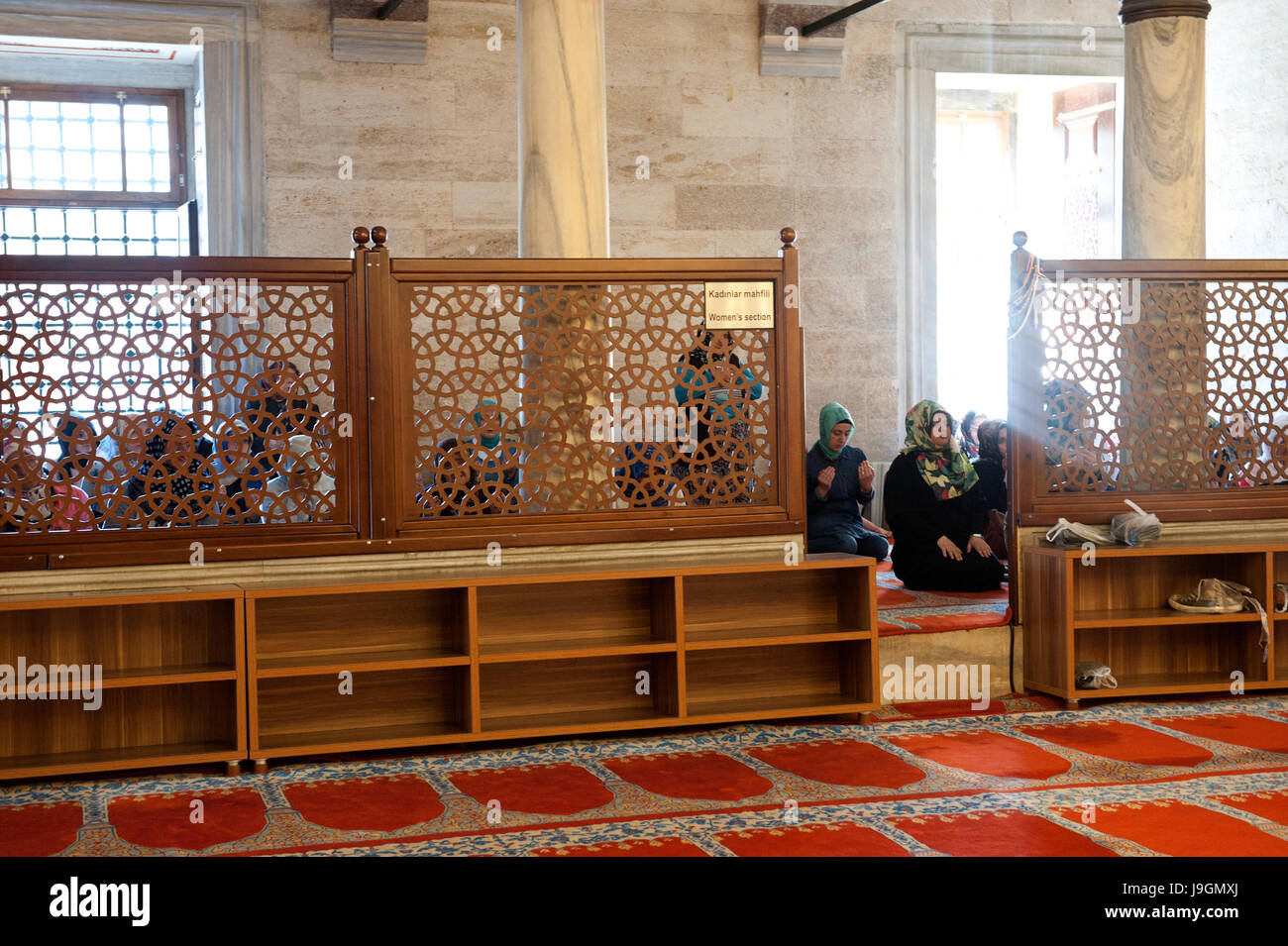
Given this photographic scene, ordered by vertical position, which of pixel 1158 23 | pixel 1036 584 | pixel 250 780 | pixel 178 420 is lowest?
pixel 250 780

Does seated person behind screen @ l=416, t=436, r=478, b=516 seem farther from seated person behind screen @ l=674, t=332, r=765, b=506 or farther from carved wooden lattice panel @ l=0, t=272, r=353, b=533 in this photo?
seated person behind screen @ l=674, t=332, r=765, b=506

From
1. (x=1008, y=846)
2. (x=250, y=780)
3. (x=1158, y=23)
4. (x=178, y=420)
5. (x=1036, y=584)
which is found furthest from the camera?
(x=1158, y=23)

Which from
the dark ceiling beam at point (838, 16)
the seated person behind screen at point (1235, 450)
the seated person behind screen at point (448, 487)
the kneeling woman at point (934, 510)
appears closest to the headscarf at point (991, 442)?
the kneeling woman at point (934, 510)

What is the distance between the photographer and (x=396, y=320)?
468cm

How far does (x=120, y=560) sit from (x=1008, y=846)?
287 centimetres

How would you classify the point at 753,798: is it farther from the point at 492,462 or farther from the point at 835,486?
the point at 835,486

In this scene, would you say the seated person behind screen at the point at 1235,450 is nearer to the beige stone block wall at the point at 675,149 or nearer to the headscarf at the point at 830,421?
the headscarf at the point at 830,421

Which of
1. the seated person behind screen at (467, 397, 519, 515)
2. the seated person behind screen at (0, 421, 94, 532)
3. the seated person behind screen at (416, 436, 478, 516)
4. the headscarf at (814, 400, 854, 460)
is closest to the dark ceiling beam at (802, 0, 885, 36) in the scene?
the headscarf at (814, 400, 854, 460)

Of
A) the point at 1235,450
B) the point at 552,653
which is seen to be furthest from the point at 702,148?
the point at 552,653

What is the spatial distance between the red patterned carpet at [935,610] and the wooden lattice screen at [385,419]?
0.76 meters

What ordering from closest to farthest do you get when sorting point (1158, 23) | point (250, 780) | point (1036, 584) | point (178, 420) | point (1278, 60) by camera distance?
point (250, 780), point (178, 420), point (1036, 584), point (1158, 23), point (1278, 60)

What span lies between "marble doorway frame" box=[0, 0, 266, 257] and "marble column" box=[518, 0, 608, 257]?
2880 millimetres
